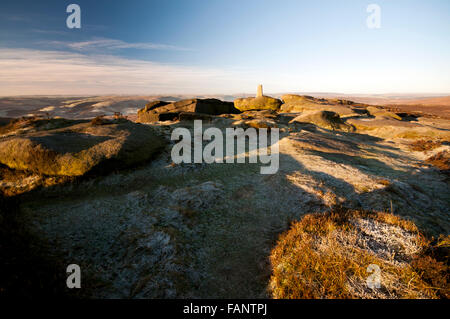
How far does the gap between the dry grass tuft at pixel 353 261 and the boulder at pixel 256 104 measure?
4294 centimetres

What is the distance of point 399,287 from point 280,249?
333cm

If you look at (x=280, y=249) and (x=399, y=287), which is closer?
(x=399, y=287)

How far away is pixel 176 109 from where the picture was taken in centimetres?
3550

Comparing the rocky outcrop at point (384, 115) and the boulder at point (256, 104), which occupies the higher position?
the boulder at point (256, 104)

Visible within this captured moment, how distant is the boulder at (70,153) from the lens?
475 inches

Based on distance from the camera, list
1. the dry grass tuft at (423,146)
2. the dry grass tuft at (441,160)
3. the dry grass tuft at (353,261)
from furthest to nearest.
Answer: the dry grass tuft at (423,146), the dry grass tuft at (441,160), the dry grass tuft at (353,261)

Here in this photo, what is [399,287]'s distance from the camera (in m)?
5.23

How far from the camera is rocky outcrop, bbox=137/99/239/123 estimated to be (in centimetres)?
3312

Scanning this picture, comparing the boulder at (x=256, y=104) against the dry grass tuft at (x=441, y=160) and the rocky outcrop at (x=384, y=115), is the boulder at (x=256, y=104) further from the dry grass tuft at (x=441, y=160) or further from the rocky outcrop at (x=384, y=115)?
the dry grass tuft at (x=441, y=160)

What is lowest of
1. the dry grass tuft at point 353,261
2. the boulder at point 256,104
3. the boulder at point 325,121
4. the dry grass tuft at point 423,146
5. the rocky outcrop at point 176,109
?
the dry grass tuft at point 353,261

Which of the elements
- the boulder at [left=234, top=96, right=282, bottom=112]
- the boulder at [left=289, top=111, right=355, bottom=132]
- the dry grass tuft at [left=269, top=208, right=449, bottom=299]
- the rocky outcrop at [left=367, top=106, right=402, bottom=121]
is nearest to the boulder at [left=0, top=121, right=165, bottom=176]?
the dry grass tuft at [left=269, top=208, right=449, bottom=299]

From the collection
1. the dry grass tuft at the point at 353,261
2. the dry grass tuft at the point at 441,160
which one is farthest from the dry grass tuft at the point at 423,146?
the dry grass tuft at the point at 353,261
